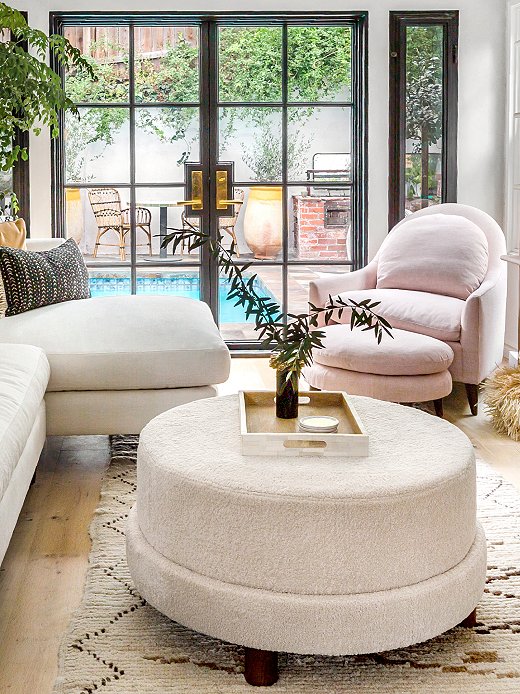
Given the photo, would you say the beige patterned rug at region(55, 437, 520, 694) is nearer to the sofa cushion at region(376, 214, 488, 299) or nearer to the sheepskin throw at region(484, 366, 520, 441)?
the sheepskin throw at region(484, 366, 520, 441)

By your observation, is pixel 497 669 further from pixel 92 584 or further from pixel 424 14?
pixel 424 14

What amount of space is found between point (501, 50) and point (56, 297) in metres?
3.14

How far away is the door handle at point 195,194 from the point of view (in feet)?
18.7

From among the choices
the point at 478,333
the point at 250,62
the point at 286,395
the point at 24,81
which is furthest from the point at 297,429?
the point at 250,62

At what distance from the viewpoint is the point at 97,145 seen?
18.5 feet

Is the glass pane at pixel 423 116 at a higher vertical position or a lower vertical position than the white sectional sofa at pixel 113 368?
higher

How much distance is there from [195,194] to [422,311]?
1.91 m

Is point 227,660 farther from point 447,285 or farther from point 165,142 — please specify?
point 165,142

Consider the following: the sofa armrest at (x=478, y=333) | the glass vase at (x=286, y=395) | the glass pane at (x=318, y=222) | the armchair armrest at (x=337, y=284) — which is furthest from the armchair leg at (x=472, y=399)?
the glass vase at (x=286, y=395)

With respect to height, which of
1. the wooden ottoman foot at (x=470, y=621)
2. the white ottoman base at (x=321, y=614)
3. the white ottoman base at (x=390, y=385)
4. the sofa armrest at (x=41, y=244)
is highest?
the sofa armrest at (x=41, y=244)

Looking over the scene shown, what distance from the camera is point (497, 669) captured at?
2.05 m

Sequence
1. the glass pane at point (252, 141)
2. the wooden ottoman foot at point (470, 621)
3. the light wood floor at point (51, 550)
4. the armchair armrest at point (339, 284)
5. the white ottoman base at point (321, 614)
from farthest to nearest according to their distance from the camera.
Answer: the glass pane at point (252, 141)
the armchair armrest at point (339, 284)
the wooden ottoman foot at point (470, 621)
the light wood floor at point (51, 550)
the white ottoman base at point (321, 614)

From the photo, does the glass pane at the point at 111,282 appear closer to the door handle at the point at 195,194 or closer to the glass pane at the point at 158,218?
the glass pane at the point at 158,218

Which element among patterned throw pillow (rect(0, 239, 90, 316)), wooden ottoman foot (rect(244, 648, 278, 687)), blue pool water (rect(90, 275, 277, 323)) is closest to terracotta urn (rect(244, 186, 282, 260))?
blue pool water (rect(90, 275, 277, 323))
